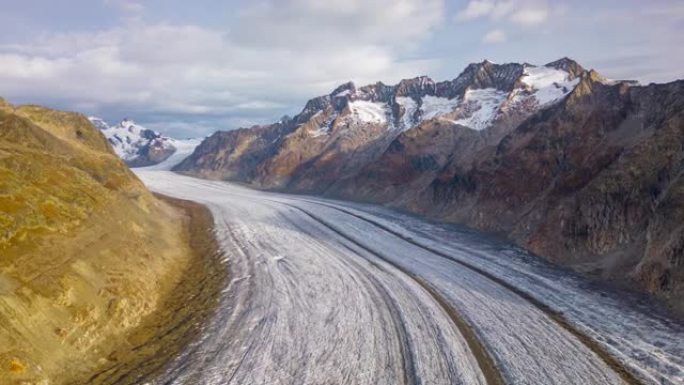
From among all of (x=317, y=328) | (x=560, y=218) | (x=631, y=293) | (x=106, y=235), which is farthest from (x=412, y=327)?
(x=560, y=218)

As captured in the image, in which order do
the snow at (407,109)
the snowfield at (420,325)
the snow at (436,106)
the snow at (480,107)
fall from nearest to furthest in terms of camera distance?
the snowfield at (420,325) < the snow at (480,107) < the snow at (436,106) < the snow at (407,109)

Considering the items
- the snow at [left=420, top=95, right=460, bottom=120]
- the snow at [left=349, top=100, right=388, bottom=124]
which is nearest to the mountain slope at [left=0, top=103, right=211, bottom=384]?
the snow at [left=420, top=95, right=460, bottom=120]

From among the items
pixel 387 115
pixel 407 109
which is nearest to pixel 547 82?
pixel 407 109

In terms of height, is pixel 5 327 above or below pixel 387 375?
above

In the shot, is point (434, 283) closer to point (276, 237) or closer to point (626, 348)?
point (626, 348)

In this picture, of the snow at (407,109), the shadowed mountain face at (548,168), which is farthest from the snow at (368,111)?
the shadowed mountain face at (548,168)

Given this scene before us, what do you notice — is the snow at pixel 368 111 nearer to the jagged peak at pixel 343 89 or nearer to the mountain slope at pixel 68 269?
the jagged peak at pixel 343 89
